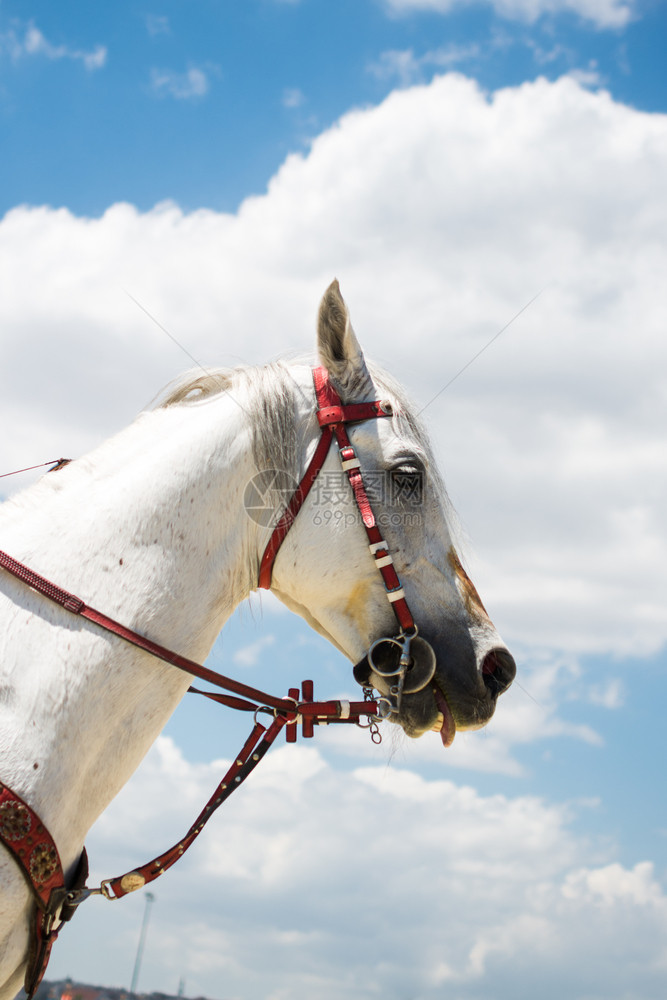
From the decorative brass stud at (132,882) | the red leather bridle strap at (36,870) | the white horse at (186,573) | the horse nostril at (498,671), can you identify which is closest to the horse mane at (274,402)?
the white horse at (186,573)

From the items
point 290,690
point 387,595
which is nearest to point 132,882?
point 290,690

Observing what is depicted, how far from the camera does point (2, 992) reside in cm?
320

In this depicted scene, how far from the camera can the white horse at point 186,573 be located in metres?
3.17

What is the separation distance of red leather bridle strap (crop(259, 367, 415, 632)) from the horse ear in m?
0.07

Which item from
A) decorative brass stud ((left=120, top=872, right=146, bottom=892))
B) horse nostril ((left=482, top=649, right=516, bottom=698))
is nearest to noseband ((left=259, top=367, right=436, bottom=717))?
horse nostril ((left=482, top=649, right=516, bottom=698))

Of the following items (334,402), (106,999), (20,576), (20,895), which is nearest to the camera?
(20,895)

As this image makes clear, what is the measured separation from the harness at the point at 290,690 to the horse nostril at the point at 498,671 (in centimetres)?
33

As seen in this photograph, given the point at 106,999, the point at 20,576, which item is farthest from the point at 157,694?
the point at 106,999

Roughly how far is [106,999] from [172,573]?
31.6 ft

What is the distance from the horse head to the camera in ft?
12.5

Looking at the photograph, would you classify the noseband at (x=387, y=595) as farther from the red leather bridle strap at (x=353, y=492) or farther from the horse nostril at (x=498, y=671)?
the horse nostril at (x=498, y=671)

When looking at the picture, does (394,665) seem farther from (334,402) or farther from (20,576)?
(20,576)

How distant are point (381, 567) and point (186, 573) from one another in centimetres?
94

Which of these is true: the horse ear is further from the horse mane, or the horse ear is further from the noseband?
the noseband
